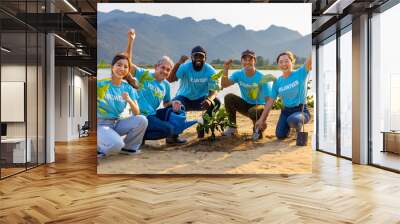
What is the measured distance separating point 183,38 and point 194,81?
2.44 ft

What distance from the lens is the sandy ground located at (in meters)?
6.35

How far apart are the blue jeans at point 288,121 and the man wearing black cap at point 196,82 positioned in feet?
3.49

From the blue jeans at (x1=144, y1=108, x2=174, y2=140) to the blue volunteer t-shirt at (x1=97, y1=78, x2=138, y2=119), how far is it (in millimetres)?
512

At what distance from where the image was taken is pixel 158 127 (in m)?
6.41

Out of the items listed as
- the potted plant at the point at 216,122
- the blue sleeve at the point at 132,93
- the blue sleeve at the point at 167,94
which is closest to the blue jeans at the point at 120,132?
the blue sleeve at the point at 132,93

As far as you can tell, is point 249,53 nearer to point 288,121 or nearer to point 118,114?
point 288,121

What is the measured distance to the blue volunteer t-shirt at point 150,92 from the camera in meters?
6.38

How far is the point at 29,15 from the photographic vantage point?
681cm

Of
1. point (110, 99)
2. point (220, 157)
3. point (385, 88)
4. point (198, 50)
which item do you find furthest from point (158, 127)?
point (385, 88)

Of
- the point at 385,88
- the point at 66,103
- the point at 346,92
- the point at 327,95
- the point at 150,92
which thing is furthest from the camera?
the point at 66,103

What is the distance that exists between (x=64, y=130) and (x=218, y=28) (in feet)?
33.2

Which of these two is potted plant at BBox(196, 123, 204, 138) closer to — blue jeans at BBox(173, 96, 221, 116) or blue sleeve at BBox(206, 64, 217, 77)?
blue jeans at BBox(173, 96, 221, 116)

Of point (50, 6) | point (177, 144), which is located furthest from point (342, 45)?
point (50, 6)

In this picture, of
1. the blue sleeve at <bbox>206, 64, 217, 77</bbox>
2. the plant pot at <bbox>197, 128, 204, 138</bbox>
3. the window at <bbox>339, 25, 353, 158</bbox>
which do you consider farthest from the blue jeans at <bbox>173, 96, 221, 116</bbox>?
the window at <bbox>339, 25, 353, 158</bbox>
